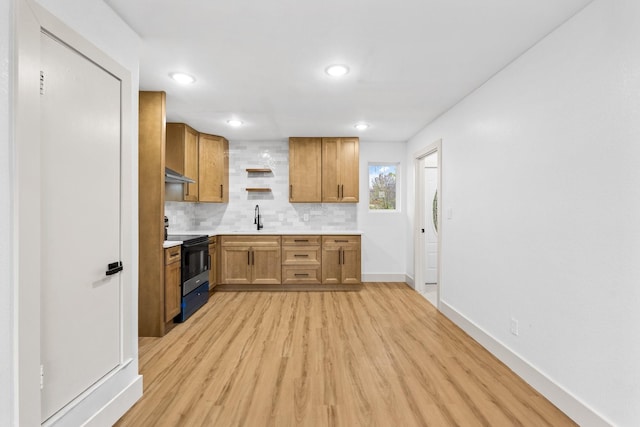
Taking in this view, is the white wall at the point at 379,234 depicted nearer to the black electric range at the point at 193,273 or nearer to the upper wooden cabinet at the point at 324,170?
the upper wooden cabinet at the point at 324,170

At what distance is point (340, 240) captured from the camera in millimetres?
4672

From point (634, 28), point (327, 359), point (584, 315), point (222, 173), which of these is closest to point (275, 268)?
point (222, 173)

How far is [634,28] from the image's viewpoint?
151cm

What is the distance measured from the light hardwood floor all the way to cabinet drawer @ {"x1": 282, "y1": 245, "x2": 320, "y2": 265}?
1.07 metres

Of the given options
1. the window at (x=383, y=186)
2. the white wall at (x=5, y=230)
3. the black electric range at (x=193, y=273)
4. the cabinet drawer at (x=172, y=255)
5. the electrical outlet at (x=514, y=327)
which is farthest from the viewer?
the window at (x=383, y=186)

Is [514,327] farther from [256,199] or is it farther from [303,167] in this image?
[256,199]

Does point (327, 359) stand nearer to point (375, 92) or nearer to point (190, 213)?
point (375, 92)

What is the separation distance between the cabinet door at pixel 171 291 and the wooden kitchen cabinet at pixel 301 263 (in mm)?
1663

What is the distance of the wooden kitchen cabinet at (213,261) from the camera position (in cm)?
440

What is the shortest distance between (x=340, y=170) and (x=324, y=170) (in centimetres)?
26

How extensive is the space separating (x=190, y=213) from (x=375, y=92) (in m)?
3.63

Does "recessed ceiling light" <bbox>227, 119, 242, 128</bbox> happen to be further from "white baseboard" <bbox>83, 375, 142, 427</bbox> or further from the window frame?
"white baseboard" <bbox>83, 375, 142, 427</bbox>

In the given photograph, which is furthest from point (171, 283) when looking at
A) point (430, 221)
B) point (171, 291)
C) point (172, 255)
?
point (430, 221)

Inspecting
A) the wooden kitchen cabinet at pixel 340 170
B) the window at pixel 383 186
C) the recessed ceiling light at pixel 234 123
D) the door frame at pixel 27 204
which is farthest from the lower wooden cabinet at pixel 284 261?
the door frame at pixel 27 204
